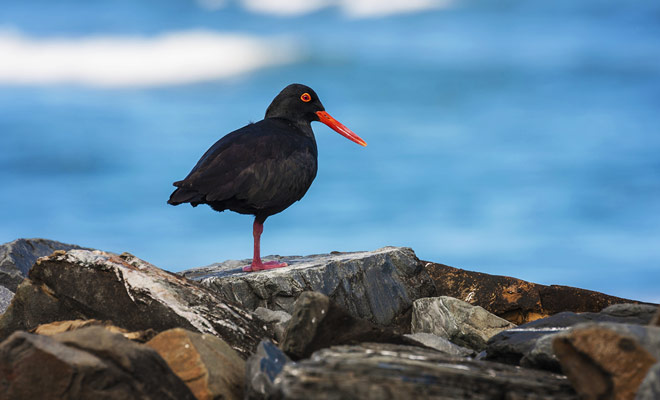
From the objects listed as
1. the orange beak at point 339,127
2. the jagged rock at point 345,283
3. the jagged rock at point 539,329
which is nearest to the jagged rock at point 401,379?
the jagged rock at point 539,329

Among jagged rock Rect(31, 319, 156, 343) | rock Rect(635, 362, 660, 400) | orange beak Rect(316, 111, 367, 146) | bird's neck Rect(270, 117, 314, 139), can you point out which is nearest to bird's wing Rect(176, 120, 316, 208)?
bird's neck Rect(270, 117, 314, 139)

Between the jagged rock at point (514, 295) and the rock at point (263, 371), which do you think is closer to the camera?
the rock at point (263, 371)

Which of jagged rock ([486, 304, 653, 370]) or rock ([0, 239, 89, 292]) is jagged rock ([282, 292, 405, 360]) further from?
rock ([0, 239, 89, 292])

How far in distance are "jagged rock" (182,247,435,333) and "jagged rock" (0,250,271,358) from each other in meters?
→ 1.89

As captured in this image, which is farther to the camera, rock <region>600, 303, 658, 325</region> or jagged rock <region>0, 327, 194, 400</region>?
rock <region>600, 303, 658, 325</region>

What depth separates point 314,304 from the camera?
5.64 metres

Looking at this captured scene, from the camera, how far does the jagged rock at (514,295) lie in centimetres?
982

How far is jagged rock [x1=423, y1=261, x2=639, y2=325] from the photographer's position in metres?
9.82


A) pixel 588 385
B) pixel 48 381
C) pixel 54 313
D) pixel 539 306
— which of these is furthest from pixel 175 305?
pixel 539 306

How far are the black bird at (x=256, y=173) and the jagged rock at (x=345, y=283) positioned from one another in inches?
23.2

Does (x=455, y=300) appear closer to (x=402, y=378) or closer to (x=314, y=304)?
(x=314, y=304)

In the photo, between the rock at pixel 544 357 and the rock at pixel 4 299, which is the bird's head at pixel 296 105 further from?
the rock at pixel 544 357

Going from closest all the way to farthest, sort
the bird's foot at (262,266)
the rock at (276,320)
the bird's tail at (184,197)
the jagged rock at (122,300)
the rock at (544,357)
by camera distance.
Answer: the rock at (544,357) < the jagged rock at (122,300) < the rock at (276,320) < the bird's tail at (184,197) < the bird's foot at (262,266)

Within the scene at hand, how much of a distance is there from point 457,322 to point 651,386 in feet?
16.7
